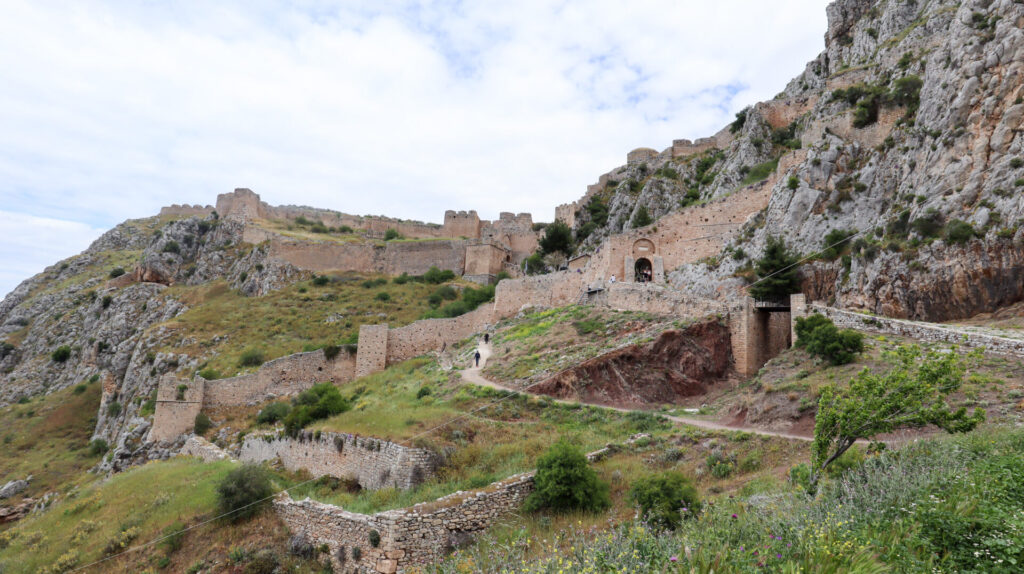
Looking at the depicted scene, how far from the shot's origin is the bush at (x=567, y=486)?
1054cm

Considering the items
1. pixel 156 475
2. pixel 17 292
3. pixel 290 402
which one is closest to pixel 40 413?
pixel 290 402

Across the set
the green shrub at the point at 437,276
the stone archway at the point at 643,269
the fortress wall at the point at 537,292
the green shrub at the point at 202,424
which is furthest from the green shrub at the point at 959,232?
the green shrub at the point at 437,276

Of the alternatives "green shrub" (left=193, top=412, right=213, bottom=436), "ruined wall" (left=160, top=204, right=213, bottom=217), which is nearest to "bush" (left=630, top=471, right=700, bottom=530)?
"green shrub" (left=193, top=412, right=213, bottom=436)

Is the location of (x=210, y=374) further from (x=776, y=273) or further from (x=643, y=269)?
(x=776, y=273)

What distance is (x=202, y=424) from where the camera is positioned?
2706 cm

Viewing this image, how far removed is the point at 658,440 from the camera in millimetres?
13727

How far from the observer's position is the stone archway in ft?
111

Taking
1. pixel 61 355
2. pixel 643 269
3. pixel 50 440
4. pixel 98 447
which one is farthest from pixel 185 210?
pixel 643 269

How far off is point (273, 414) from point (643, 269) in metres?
22.4

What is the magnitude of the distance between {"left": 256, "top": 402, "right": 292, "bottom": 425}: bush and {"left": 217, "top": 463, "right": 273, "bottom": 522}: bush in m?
12.6

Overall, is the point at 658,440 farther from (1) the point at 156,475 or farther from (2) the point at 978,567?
(1) the point at 156,475

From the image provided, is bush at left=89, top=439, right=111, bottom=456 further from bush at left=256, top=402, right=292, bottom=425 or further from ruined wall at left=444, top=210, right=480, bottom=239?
ruined wall at left=444, top=210, right=480, bottom=239

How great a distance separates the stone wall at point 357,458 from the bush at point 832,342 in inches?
470

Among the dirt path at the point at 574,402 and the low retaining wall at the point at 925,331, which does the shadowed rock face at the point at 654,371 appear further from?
the low retaining wall at the point at 925,331
